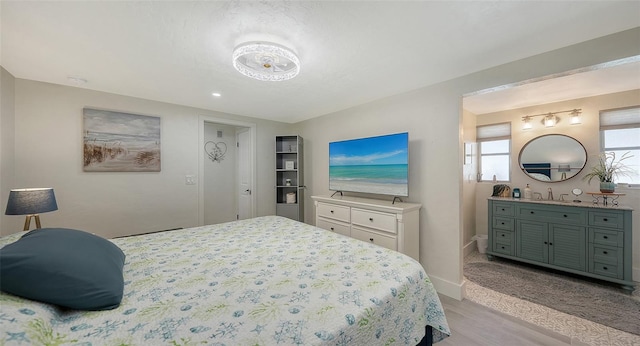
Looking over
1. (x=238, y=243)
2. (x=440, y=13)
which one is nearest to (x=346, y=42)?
(x=440, y=13)

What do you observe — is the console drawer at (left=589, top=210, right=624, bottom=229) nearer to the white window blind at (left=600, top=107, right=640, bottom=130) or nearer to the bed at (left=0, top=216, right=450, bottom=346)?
the white window blind at (left=600, top=107, right=640, bottom=130)

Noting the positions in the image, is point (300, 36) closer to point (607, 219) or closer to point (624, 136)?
point (607, 219)

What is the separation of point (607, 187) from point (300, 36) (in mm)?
3944

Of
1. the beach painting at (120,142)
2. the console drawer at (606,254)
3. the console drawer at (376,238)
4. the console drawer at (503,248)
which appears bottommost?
the console drawer at (503,248)

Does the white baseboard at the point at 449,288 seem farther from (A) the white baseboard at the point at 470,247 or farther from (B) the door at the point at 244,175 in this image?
(B) the door at the point at 244,175

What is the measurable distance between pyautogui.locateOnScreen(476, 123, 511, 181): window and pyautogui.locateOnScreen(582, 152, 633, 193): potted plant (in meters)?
0.92

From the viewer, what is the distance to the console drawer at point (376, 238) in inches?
99.0

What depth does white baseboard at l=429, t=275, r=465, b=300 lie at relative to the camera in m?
2.41

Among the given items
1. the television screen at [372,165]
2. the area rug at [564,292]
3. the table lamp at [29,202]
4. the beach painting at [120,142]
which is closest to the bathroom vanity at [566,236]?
the area rug at [564,292]

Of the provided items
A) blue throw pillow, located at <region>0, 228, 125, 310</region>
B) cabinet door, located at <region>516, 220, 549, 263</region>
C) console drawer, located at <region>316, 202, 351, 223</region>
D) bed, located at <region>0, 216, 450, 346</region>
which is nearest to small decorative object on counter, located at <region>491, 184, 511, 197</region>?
cabinet door, located at <region>516, 220, 549, 263</region>

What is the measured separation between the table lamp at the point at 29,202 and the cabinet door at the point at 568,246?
553 centimetres

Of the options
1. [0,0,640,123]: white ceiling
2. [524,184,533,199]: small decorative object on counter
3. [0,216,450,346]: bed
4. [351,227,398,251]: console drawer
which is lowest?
[351,227,398,251]: console drawer

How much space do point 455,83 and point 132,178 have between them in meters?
4.06

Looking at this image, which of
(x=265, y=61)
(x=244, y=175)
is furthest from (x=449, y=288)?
(x=244, y=175)
